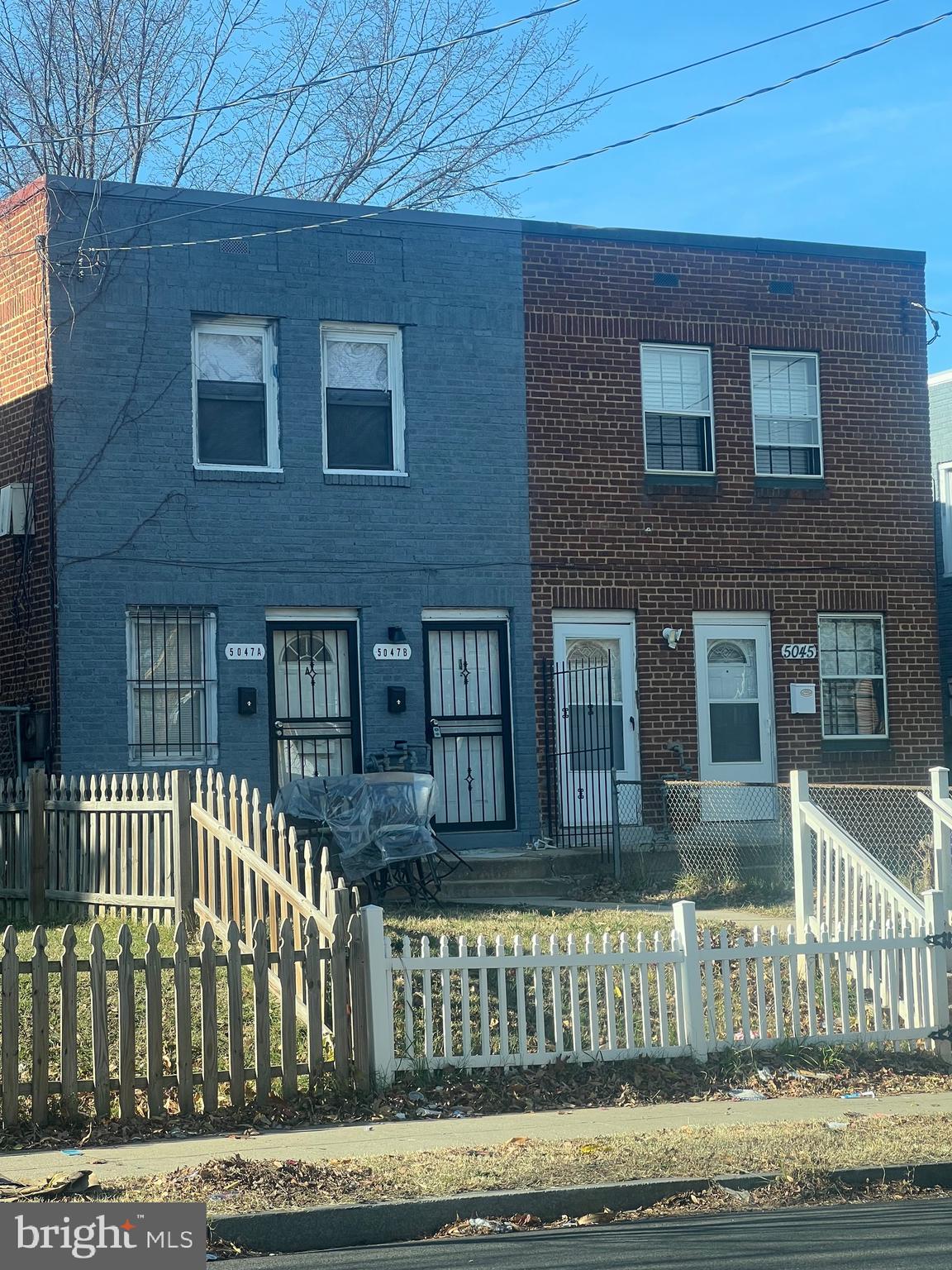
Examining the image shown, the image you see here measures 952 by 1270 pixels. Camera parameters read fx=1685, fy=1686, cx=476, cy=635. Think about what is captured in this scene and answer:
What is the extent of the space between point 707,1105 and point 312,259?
1112cm

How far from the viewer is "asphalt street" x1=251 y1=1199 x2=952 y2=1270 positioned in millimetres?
6492

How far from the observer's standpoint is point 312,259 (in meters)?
17.9

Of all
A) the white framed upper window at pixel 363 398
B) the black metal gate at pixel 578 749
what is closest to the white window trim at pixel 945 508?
the black metal gate at pixel 578 749

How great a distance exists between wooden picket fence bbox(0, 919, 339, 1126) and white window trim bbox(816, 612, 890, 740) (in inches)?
462

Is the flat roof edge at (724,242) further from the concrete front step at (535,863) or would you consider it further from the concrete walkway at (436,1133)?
the concrete walkway at (436,1133)

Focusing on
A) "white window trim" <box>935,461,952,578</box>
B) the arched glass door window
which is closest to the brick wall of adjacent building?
the arched glass door window

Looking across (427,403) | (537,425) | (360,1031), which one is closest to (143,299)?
(427,403)

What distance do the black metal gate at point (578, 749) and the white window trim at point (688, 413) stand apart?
2483mm

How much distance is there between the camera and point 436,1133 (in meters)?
8.68

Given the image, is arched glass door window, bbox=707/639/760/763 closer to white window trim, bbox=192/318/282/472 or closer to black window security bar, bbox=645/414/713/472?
black window security bar, bbox=645/414/713/472

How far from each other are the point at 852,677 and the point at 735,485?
109 inches

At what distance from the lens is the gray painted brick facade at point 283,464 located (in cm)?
1680

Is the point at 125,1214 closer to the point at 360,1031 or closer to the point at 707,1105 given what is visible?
the point at 360,1031

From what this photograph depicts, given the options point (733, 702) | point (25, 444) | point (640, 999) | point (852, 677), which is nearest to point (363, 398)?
point (25, 444)
